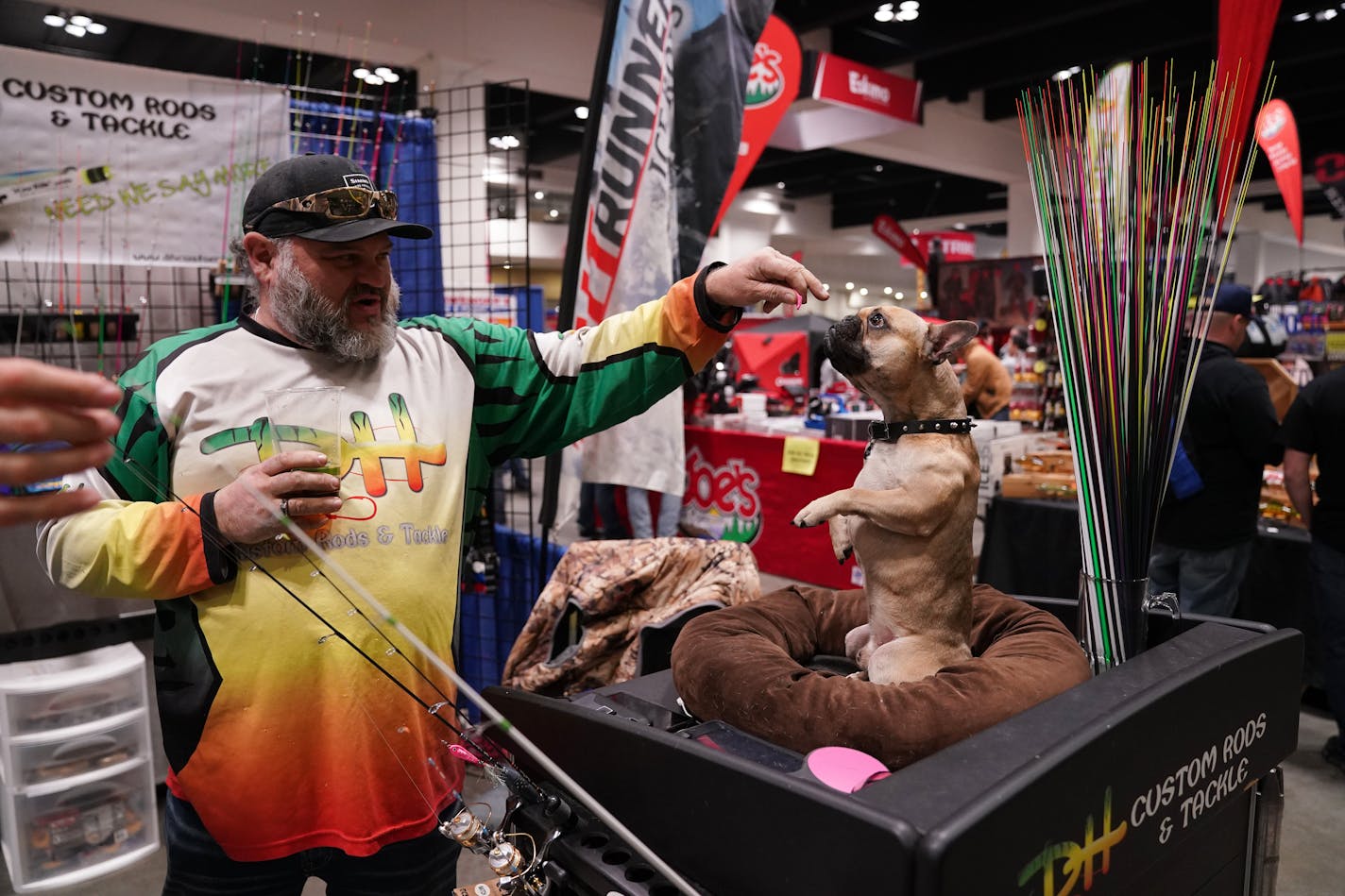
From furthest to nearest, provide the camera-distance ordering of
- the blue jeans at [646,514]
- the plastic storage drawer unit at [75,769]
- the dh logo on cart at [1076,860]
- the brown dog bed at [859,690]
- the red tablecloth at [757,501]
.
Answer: the red tablecloth at [757,501] < the blue jeans at [646,514] < the plastic storage drawer unit at [75,769] < the brown dog bed at [859,690] < the dh logo on cart at [1076,860]

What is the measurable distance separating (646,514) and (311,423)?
9.35ft

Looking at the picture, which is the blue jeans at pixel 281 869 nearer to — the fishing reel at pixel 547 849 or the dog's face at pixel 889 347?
the fishing reel at pixel 547 849

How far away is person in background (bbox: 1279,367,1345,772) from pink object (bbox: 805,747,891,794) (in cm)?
269

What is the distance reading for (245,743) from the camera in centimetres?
121

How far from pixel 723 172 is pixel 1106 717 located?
7.17 ft

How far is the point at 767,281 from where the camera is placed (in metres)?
1.19

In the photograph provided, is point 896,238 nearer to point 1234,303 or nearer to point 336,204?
point 1234,303

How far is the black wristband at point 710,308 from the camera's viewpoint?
4.19 feet

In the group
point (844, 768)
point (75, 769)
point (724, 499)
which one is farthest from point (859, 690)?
point (724, 499)

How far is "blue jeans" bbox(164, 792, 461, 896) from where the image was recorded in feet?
4.10

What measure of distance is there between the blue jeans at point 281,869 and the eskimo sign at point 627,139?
5.27 feet

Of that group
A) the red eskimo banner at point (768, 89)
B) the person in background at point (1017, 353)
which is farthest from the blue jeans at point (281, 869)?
the person in background at point (1017, 353)

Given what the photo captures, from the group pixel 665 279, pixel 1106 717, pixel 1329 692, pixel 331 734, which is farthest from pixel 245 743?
pixel 1329 692

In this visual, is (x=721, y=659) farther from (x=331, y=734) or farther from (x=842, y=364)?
(x=331, y=734)
